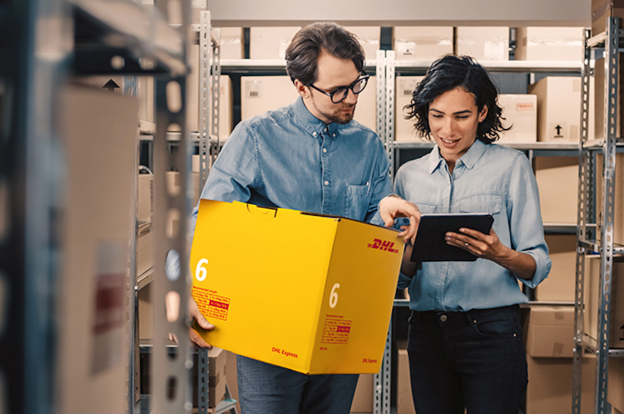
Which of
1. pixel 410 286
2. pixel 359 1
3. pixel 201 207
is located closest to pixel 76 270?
pixel 201 207

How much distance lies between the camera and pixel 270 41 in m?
2.79

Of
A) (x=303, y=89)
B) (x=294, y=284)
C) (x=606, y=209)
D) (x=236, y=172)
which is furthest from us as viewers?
(x=606, y=209)

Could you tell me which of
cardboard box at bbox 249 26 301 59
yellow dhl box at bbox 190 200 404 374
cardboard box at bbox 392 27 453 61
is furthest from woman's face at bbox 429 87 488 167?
cardboard box at bbox 249 26 301 59

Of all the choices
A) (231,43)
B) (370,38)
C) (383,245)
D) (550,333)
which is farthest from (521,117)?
(383,245)

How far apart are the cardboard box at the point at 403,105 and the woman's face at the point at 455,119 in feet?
3.82

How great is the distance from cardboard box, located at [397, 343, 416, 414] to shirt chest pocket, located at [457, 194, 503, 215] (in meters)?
1.50

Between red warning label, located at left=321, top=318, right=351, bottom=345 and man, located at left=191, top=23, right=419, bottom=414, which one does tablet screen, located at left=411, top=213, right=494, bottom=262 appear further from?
red warning label, located at left=321, top=318, right=351, bottom=345

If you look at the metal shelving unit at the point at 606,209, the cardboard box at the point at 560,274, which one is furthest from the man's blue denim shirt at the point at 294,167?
the cardboard box at the point at 560,274

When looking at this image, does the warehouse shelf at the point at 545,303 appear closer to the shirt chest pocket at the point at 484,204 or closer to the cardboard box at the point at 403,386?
the cardboard box at the point at 403,386

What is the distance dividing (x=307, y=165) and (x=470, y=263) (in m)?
0.59

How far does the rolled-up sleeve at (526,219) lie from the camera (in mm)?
1379

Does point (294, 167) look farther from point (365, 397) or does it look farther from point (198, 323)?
point (365, 397)

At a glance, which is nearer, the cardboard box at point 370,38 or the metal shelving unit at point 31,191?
the metal shelving unit at point 31,191

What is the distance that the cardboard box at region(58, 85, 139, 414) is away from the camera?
0.31 meters
